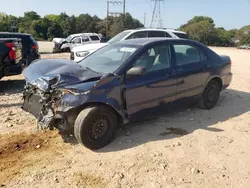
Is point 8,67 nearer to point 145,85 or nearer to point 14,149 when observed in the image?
point 14,149

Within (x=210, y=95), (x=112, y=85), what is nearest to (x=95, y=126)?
(x=112, y=85)

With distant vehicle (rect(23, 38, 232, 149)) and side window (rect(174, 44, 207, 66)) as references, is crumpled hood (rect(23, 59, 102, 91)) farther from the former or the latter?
side window (rect(174, 44, 207, 66))

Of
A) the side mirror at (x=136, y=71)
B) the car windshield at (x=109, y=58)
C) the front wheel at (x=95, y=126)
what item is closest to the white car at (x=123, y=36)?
the car windshield at (x=109, y=58)

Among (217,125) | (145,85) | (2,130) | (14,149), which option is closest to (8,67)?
(2,130)

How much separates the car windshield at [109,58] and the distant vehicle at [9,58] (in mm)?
3115

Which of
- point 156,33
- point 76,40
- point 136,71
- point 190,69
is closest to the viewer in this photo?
point 136,71

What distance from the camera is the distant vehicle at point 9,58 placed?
7.41 meters

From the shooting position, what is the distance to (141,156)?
4.10 metres

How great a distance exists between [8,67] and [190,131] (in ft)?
16.9

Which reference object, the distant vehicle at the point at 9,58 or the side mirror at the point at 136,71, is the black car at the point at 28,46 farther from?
the side mirror at the point at 136,71

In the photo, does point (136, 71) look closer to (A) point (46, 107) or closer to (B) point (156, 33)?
(A) point (46, 107)

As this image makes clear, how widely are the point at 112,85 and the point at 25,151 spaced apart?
5.35ft

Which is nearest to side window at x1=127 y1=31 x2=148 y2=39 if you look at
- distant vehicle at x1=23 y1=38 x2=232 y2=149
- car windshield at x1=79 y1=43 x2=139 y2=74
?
distant vehicle at x1=23 y1=38 x2=232 y2=149

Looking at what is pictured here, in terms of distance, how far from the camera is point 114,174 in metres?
3.63
